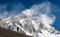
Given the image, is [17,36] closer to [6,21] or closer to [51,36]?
[6,21]

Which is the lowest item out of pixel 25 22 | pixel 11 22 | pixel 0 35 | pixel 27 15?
pixel 0 35

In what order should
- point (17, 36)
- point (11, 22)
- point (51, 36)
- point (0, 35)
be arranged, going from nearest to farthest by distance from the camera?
point (0, 35) < point (17, 36) < point (11, 22) < point (51, 36)

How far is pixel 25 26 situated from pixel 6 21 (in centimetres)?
520

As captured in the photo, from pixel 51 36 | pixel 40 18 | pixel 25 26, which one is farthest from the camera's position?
pixel 40 18

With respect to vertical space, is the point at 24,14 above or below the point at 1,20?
above

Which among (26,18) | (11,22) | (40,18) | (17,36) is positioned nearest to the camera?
(17,36)

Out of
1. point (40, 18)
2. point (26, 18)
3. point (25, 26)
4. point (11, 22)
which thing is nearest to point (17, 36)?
point (11, 22)

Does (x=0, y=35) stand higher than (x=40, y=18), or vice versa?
(x=40, y=18)

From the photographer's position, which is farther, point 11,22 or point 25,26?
point 25,26

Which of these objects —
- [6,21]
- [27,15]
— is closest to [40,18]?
[27,15]

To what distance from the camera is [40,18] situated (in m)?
51.6

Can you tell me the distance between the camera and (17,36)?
25062mm

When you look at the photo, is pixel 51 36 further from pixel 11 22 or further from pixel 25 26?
pixel 11 22

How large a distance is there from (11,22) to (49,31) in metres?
18.5
